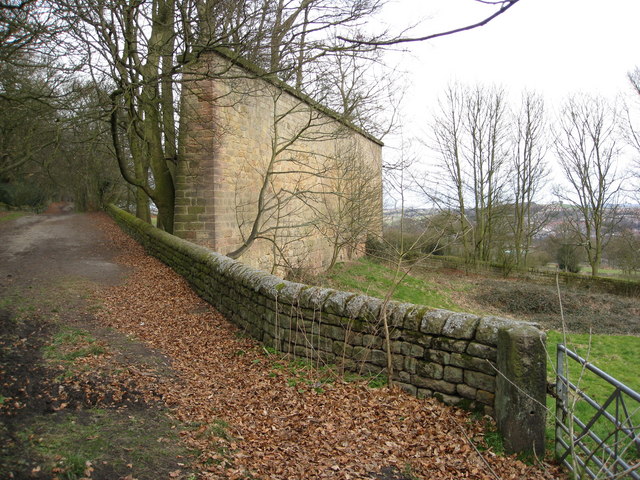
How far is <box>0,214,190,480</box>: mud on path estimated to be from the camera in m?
2.92

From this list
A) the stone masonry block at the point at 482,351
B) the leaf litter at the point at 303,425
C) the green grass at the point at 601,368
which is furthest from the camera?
the green grass at the point at 601,368

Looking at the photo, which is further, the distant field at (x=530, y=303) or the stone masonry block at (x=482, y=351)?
the distant field at (x=530, y=303)

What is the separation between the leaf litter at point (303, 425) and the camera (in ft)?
11.1

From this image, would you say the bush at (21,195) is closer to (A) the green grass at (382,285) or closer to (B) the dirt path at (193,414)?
(A) the green grass at (382,285)

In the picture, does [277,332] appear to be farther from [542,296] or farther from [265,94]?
[542,296]

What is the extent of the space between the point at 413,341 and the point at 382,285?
1189cm

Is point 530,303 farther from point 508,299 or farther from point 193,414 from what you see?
point 193,414

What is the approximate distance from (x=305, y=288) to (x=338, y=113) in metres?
8.45

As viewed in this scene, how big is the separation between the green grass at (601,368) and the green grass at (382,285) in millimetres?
4572

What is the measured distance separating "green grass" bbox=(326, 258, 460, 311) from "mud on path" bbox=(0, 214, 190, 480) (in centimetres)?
917

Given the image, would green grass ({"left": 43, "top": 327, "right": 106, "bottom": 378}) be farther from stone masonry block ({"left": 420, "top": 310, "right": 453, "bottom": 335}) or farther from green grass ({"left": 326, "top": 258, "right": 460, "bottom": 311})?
green grass ({"left": 326, "top": 258, "right": 460, "bottom": 311})

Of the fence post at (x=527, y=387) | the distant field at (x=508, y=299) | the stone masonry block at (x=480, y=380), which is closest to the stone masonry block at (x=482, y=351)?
the stone masonry block at (x=480, y=380)

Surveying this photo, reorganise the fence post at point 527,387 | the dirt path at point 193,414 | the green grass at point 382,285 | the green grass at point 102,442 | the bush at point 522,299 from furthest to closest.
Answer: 1. the bush at point 522,299
2. the green grass at point 382,285
3. the fence post at point 527,387
4. the dirt path at point 193,414
5. the green grass at point 102,442

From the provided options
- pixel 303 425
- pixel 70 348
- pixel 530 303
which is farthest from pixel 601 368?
pixel 70 348
